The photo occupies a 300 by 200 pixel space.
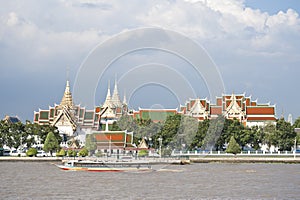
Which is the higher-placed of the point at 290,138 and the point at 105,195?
the point at 290,138

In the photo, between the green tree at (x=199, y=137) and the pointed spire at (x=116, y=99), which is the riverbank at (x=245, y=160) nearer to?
the green tree at (x=199, y=137)

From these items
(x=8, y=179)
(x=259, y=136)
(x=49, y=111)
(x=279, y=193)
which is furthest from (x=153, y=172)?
(x=49, y=111)

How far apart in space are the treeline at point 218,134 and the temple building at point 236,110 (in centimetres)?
1525

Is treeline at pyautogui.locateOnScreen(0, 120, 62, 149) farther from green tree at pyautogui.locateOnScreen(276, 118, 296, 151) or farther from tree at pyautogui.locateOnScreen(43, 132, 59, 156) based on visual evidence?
green tree at pyautogui.locateOnScreen(276, 118, 296, 151)

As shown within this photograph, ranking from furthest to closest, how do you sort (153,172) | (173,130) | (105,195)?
1. (173,130)
2. (153,172)
3. (105,195)

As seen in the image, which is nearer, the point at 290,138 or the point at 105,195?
the point at 105,195

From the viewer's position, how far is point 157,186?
42.7m

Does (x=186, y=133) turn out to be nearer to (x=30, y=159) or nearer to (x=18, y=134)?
(x=30, y=159)

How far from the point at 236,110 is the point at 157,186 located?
6061cm

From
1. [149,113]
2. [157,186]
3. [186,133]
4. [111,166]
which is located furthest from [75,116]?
[157,186]

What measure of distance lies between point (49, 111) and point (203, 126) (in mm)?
38048

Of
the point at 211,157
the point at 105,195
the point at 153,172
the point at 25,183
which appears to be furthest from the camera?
the point at 211,157

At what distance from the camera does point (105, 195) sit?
3716cm

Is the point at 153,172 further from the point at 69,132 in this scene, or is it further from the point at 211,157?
the point at 69,132
